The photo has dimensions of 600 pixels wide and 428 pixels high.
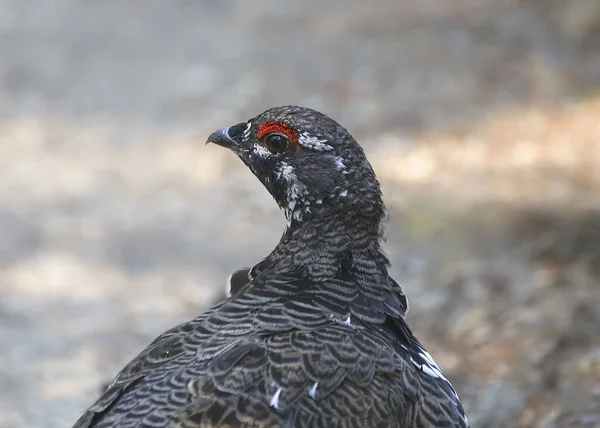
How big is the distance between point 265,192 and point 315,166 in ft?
21.0

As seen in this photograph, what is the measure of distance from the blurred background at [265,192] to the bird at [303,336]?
251cm

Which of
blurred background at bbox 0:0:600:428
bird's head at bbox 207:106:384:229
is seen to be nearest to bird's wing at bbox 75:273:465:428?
bird's head at bbox 207:106:384:229

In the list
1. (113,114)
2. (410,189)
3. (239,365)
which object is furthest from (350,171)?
(113,114)

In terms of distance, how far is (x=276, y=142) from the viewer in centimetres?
549

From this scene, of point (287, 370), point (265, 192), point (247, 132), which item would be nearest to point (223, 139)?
point (247, 132)

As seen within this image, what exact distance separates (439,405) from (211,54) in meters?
11.6

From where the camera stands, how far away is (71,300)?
9820 millimetres

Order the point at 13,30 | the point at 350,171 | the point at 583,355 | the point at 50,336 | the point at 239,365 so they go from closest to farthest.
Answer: the point at 239,365 < the point at 350,171 < the point at 583,355 < the point at 50,336 < the point at 13,30

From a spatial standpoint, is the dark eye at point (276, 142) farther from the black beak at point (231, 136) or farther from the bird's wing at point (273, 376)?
the bird's wing at point (273, 376)

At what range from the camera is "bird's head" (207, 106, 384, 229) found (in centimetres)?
538

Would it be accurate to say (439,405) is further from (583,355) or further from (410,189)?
(410,189)

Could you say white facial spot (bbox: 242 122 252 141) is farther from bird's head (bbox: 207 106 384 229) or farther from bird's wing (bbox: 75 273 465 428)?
bird's wing (bbox: 75 273 465 428)

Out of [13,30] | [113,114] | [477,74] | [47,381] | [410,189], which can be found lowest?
[47,381]

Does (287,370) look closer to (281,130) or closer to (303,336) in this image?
(303,336)
